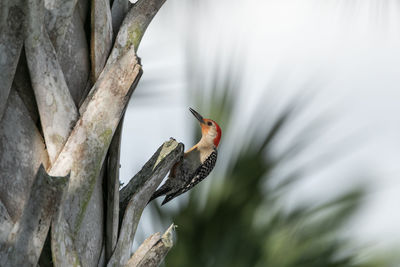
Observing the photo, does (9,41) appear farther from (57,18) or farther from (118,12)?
(118,12)

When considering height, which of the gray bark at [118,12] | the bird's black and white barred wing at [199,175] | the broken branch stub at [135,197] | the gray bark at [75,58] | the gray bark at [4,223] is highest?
the bird's black and white barred wing at [199,175]

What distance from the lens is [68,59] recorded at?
1175 mm

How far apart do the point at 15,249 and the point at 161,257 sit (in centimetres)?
31

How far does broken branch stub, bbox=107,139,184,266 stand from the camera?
3.98ft

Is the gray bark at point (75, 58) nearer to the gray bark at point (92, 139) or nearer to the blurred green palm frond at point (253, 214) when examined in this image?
the gray bark at point (92, 139)

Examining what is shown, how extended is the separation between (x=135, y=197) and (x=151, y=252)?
103 millimetres

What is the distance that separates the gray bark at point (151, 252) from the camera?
3.95 feet

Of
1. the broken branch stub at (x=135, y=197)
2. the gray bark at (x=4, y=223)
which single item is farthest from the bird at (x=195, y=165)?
the gray bark at (x=4, y=223)

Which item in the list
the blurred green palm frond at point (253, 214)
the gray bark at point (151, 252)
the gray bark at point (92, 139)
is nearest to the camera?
the gray bark at point (92, 139)

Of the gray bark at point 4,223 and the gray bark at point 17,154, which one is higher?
the gray bark at point 17,154

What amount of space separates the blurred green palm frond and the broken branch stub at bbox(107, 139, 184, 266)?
1205 mm

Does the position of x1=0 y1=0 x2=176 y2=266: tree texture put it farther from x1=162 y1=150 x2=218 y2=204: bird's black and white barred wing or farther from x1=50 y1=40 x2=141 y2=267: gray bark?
x1=162 y1=150 x2=218 y2=204: bird's black and white barred wing

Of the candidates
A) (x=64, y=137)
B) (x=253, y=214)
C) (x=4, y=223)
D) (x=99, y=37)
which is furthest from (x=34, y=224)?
(x=253, y=214)

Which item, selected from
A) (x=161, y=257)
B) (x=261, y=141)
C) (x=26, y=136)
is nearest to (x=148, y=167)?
(x=161, y=257)
